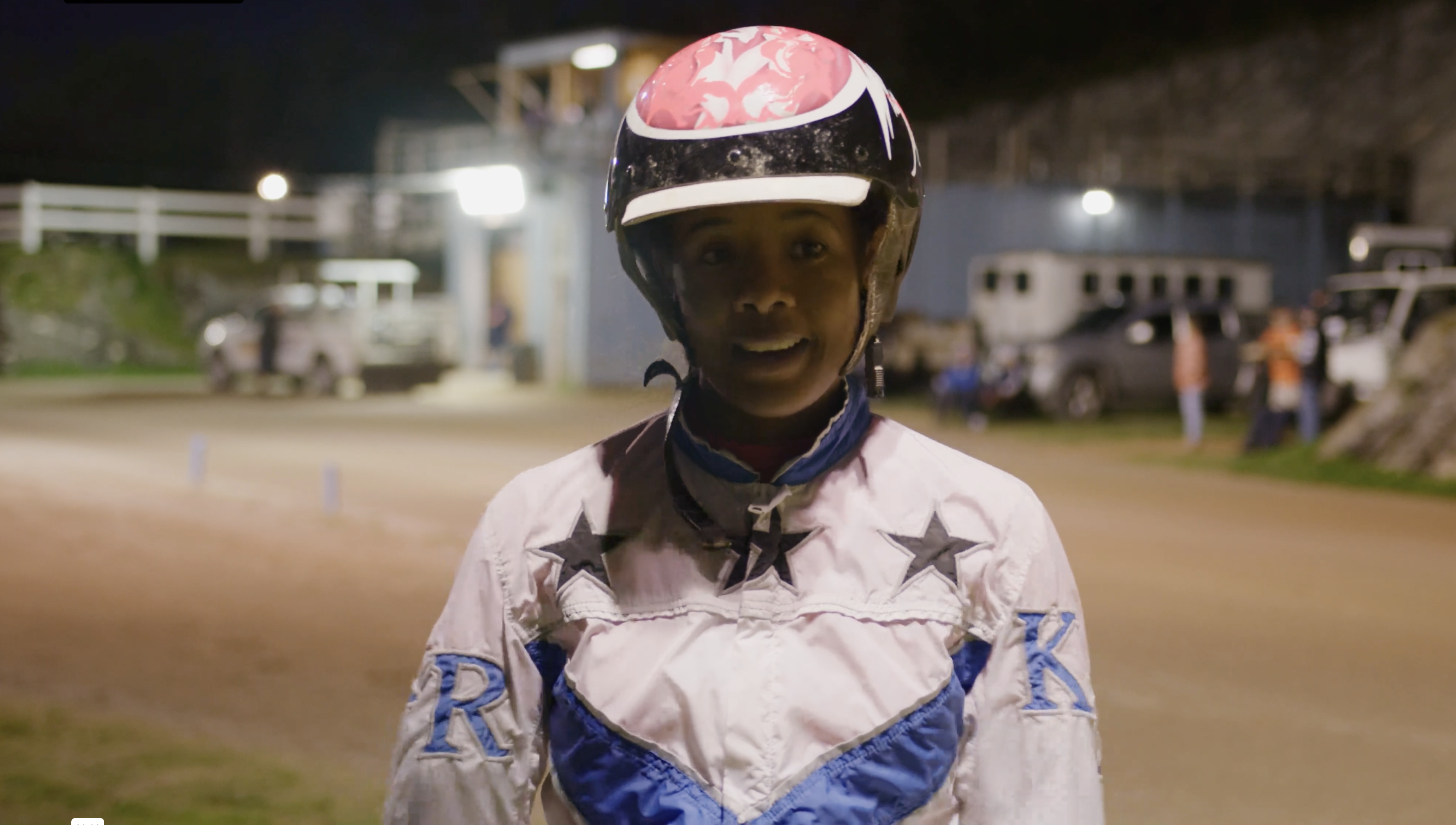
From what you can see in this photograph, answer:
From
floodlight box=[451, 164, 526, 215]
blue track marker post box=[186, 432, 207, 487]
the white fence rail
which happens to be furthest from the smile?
the white fence rail

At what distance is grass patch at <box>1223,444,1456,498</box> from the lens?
47.6 ft

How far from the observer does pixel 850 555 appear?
70.6 inches

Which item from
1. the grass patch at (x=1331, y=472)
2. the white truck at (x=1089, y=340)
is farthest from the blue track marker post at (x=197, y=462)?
the white truck at (x=1089, y=340)

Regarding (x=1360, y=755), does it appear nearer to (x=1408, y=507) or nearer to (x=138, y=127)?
(x=1408, y=507)

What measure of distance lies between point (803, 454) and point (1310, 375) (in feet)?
56.5

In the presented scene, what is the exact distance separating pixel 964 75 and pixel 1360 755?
3951 centimetres

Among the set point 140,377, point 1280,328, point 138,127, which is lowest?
point 140,377

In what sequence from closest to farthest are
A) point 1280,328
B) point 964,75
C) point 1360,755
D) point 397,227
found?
point 1360,755
point 1280,328
point 397,227
point 964,75

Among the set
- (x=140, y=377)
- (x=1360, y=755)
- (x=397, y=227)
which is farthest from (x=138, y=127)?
(x=1360, y=755)

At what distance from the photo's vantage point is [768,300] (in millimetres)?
1840

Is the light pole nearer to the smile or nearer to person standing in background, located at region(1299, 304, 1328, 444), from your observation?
person standing in background, located at region(1299, 304, 1328, 444)

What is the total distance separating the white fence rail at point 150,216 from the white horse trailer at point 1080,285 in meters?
16.6

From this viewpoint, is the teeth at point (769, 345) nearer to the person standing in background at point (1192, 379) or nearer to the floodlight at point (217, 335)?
the person standing in background at point (1192, 379)

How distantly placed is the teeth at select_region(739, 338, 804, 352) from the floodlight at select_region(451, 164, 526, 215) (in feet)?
95.2
